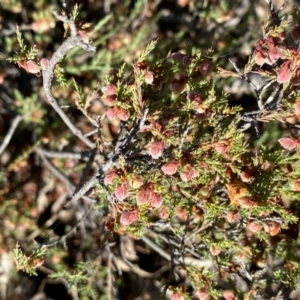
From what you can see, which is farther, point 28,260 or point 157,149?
point 28,260

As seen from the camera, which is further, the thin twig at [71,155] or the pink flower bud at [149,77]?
the thin twig at [71,155]

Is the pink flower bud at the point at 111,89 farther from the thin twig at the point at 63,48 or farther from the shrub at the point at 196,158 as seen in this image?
the thin twig at the point at 63,48

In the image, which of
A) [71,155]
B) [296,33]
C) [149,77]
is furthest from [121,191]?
[71,155]

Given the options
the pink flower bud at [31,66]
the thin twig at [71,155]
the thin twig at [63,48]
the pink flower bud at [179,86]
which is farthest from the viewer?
the thin twig at [71,155]

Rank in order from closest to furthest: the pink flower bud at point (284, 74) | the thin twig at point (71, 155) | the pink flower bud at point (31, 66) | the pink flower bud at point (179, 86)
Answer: the pink flower bud at point (284, 74) < the pink flower bud at point (31, 66) < the pink flower bud at point (179, 86) < the thin twig at point (71, 155)

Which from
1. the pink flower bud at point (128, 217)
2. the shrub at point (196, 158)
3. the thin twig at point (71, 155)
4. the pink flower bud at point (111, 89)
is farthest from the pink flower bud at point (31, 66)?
the thin twig at point (71, 155)

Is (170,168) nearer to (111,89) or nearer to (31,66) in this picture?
(111,89)

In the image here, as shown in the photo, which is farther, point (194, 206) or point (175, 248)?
point (175, 248)

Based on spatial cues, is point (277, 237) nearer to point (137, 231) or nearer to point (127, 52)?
point (137, 231)

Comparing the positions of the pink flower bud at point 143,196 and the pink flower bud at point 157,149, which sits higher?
the pink flower bud at point 157,149

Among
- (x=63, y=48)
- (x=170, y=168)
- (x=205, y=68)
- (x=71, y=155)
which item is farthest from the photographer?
(x=71, y=155)

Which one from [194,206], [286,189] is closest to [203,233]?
[194,206]
